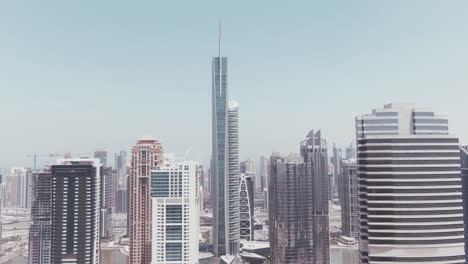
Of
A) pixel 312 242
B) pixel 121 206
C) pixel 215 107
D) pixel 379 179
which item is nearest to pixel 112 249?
pixel 121 206

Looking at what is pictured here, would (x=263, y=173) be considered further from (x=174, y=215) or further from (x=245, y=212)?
(x=174, y=215)

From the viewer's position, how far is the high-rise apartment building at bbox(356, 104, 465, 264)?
928 centimetres

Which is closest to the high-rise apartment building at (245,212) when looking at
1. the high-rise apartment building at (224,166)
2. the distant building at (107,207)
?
the high-rise apartment building at (224,166)

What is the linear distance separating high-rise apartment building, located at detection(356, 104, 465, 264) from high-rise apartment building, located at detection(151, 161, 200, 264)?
8003mm

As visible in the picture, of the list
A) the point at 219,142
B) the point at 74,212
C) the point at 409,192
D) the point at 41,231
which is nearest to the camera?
the point at 409,192

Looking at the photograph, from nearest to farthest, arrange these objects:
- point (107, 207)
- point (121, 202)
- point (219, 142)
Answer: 1. point (219, 142)
2. point (107, 207)
3. point (121, 202)

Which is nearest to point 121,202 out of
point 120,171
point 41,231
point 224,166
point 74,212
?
point 120,171

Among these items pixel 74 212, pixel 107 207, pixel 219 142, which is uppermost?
pixel 219 142

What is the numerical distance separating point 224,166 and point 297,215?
6708mm

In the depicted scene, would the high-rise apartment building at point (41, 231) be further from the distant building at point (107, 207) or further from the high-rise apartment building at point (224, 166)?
the high-rise apartment building at point (224, 166)

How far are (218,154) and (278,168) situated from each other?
18.4 ft

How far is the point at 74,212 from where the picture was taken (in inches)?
613

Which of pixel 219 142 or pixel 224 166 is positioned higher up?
pixel 219 142

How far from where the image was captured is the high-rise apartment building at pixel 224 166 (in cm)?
2448
